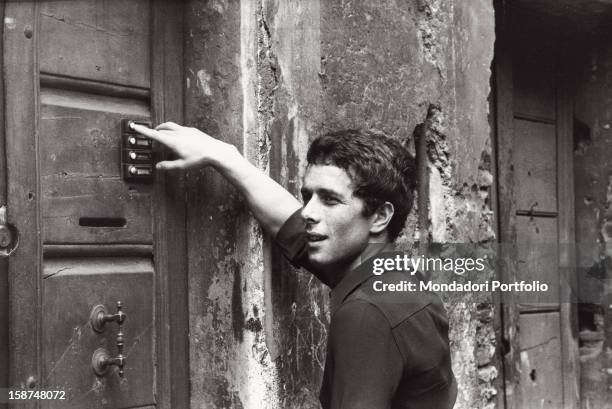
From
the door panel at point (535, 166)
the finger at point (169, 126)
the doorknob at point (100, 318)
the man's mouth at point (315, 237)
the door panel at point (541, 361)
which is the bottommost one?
the door panel at point (541, 361)

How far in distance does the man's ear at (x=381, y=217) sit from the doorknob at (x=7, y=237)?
100 centimetres

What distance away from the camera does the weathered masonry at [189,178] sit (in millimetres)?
2330

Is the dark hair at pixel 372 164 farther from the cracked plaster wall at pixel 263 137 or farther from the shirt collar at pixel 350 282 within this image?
the cracked plaster wall at pixel 263 137

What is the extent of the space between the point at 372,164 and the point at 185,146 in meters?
0.62

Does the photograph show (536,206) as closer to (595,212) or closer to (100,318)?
(595,212)

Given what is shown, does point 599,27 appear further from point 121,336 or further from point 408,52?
point 121,336

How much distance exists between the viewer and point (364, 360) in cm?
197

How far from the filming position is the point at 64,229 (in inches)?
94.3

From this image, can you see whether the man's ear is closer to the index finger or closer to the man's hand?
the man's hand

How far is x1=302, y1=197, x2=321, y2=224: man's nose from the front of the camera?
7.54ft

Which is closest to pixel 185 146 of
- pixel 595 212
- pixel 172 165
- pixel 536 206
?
pixel 172 165

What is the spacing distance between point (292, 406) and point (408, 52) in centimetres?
157

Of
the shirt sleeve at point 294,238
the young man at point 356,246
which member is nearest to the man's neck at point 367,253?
the young man at point 356,246

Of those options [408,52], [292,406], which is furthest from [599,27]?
[292,406]
